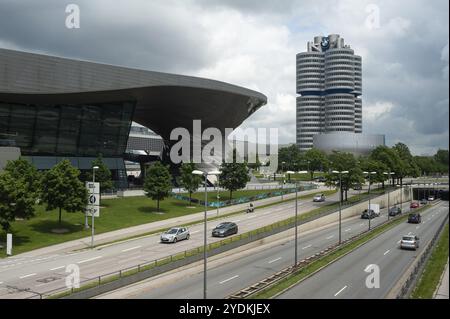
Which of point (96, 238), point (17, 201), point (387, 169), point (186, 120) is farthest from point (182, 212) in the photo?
point (387, 169)

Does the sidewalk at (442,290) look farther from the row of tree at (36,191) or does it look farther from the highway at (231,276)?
the row of tree at (36,191)

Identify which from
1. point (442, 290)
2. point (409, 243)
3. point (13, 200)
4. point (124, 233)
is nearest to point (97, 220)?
point (124, 233)

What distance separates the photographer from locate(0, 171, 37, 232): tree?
126ft

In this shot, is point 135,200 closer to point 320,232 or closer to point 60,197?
point 60,197

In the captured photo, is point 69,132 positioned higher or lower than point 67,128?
lower

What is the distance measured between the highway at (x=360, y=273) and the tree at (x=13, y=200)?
25.9 metres

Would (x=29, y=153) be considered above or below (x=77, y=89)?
below

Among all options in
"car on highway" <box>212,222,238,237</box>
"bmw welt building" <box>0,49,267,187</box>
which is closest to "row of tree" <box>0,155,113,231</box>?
"car on highway" <box>212,222,238,237</box>

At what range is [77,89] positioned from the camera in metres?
72.4

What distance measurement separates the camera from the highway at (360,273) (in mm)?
25234

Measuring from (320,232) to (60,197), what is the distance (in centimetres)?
2999

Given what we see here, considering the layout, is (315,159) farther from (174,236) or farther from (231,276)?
(231,276)

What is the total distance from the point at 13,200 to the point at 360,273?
29.5 meters

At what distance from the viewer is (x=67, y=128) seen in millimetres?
82688
